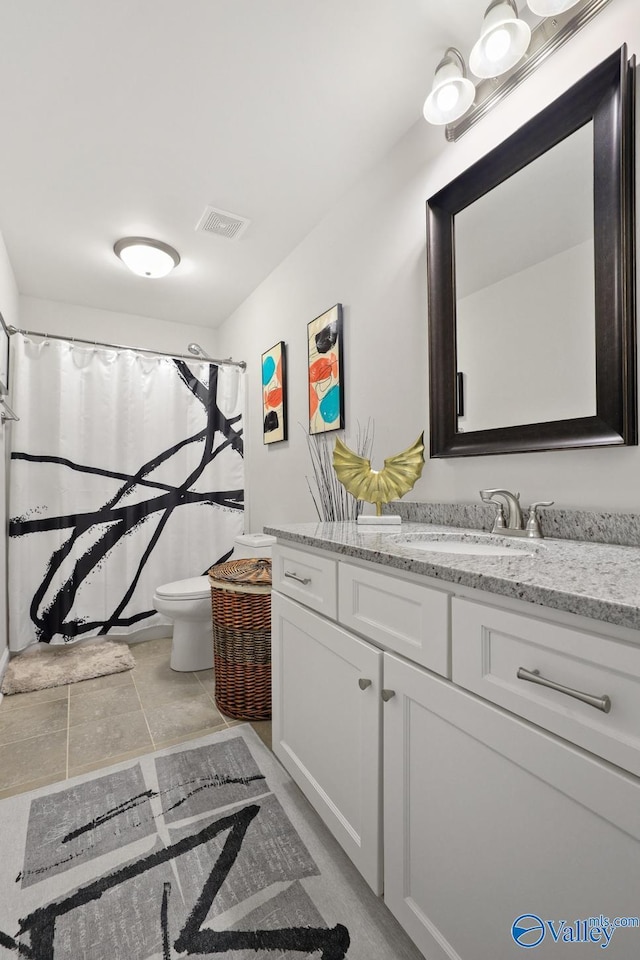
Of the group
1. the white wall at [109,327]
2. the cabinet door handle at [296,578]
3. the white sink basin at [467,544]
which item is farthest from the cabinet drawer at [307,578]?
the white wall at [109,327]

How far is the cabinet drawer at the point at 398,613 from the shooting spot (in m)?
0.84

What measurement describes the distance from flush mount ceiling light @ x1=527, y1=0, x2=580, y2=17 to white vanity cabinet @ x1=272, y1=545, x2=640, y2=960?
137 cm

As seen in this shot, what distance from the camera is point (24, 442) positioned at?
2594 millimetres

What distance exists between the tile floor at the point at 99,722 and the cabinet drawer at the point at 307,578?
74cm

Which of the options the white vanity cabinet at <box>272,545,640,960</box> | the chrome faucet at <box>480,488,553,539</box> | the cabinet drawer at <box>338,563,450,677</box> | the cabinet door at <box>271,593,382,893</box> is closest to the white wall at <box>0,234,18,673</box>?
the cabinet door at <box>271,593,382,893</box>

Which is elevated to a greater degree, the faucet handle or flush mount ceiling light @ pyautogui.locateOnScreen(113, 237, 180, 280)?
flush mount ceiling light @ pyautogui.locateOnScreen(113, 237, 180, 280)

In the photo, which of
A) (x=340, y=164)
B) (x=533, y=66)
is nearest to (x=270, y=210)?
(x=340, y=164)

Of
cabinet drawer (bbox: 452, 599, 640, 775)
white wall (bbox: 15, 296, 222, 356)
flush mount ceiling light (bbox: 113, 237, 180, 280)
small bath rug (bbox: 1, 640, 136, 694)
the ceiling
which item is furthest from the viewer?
white wall (bbox: 15, 296, 222, 356)

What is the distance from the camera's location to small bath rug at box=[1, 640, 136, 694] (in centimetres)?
226

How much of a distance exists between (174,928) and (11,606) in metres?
2.09

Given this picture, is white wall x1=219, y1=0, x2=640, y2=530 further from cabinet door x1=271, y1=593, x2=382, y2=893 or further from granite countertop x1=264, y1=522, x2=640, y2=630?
cabinet door x1=271, y1=593, x2=382, y2=893

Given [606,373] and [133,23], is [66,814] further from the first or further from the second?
[133,23]

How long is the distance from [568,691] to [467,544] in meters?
0.70

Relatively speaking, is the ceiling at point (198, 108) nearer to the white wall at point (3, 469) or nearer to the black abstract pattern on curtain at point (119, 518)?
the white wall at point (3, 469)
